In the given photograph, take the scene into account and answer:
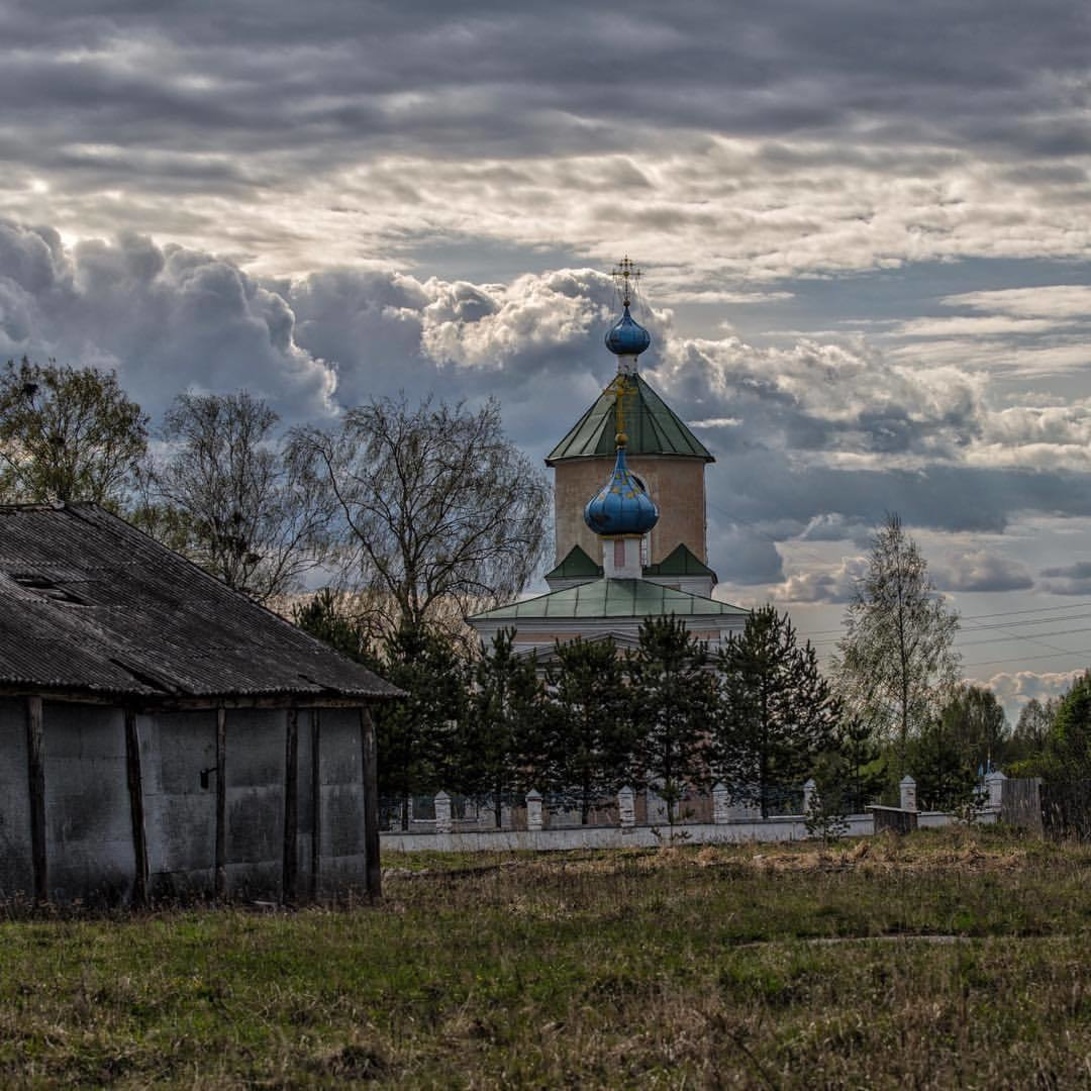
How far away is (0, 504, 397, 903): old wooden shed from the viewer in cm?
1936

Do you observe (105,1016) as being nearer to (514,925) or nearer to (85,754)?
(514,925)

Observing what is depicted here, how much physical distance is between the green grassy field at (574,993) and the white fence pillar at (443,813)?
57.1 ft

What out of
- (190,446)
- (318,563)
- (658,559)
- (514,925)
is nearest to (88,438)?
(190,446)

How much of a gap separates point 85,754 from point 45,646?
120 cm

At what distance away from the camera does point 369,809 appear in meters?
24.2

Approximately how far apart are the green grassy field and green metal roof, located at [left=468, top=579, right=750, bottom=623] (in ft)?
83.5

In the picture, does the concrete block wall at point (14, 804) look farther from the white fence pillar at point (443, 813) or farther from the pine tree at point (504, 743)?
the pine tree at point (504, 743)

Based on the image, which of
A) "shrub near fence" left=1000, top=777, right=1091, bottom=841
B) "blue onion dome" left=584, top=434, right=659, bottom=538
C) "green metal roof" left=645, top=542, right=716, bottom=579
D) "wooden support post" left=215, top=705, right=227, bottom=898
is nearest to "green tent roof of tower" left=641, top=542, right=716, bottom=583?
"green metal roof" left=645, top=542, right=716, bottom=579

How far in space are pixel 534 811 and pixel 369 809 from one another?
12879 mm

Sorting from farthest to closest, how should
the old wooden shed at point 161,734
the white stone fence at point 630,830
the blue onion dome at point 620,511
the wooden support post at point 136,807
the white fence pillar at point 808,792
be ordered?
the blue onion dome at point 620,511 < the white fence pillar at point 808,792 < the white stone fence at point 630,830 < the wooden support post at point 136,807 < the old wooden shed at point 161,734

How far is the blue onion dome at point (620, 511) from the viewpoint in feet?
152

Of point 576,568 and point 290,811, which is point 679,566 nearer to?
point 576,568

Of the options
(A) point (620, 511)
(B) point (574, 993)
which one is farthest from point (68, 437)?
(B) point (574, 993)

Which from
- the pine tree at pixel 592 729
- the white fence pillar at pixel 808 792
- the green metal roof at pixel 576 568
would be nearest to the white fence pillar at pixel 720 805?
the white fence pillar at pixel 808 792
